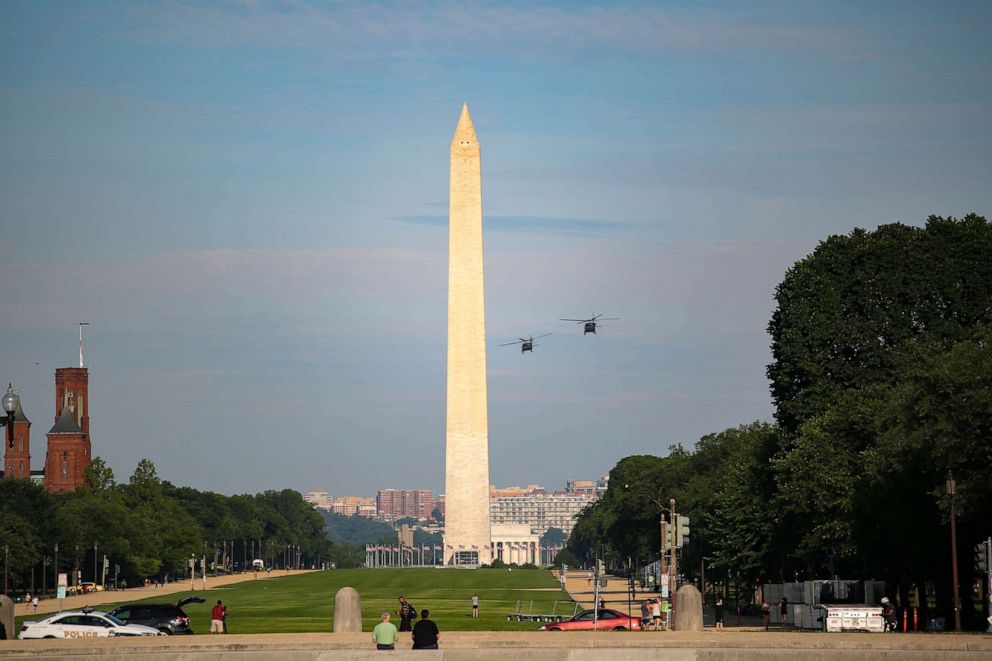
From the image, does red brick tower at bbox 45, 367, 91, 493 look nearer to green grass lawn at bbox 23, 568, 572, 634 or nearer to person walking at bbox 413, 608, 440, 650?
green grass lawn at bbox 23, 568, 572, 634

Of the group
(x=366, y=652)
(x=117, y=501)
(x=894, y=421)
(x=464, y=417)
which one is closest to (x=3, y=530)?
(x=117, y=501)

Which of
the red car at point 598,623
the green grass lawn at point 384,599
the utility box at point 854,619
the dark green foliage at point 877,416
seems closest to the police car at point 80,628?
the green grass lawn at point 384,599

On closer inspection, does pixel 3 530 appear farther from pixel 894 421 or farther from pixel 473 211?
pixel 894 421

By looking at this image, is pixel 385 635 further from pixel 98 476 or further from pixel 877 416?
pixel 98 476

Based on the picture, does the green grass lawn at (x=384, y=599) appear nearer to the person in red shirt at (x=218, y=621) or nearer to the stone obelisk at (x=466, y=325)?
the person in red shirt at (x=218, y=621)

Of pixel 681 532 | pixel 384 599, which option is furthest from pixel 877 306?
pixel 384 599

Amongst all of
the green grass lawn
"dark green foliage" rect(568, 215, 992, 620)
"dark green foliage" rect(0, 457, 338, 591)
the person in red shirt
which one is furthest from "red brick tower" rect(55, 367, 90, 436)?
the person in red shirt
